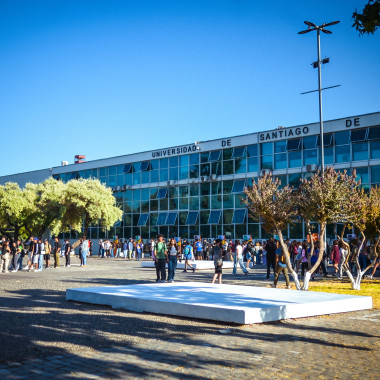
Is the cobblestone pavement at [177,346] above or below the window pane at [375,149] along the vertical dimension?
below

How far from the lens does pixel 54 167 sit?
2564 inches

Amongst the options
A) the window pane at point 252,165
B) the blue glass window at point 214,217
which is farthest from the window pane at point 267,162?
the blue glass window at point 214,217

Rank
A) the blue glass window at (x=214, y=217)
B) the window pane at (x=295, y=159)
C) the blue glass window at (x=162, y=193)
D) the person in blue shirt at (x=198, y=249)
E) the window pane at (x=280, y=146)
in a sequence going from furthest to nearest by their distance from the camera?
the blue glass window at (x=162, y=193) → the blue glass window at (x=214, y=217) → the window pane at (x=280, y=146) → the window pane at (x=295, y=159) → the person in blue shirt at (x=198, y=249)

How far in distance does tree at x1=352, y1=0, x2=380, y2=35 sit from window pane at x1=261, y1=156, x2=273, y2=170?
3549cm

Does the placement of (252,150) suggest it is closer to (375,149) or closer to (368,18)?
(375,149)

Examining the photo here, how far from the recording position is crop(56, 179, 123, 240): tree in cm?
4838

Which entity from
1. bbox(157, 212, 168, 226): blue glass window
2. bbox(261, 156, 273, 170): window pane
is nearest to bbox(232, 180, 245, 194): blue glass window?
bbox(261, 156, 273, 170): window pane

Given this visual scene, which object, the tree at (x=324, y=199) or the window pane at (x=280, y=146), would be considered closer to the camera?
the tree at (x=324, y=199)

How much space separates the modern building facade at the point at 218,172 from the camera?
38.2 metres

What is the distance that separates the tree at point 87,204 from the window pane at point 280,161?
55.5ft

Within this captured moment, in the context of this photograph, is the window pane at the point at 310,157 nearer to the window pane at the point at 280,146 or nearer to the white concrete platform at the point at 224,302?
the window pane at the point at 280,146

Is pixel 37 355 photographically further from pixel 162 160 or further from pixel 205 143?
pixel 162 160

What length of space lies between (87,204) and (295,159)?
2047 cm

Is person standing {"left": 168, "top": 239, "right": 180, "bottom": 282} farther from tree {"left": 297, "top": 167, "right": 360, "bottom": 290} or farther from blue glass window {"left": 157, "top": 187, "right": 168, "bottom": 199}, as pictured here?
blue glass window {"left": 157, "top": 187, "right": 168, "bottom": 199}
